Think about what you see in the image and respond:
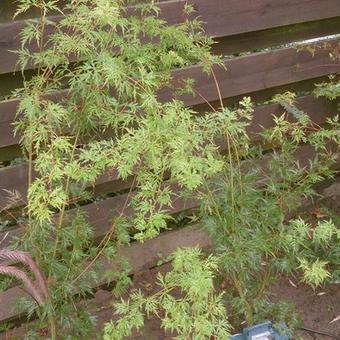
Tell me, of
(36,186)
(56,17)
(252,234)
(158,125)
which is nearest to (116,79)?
(158,125)

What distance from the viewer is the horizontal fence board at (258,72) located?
2.93 metres

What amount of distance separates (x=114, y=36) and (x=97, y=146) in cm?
42

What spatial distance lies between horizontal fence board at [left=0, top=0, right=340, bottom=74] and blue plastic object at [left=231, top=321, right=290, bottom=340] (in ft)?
4.90

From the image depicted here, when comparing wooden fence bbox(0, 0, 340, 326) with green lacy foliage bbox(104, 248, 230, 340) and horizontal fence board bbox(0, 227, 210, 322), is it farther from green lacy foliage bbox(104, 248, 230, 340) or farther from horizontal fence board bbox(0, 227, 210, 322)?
green lacy foliage bbox(104, 248, 230, 340)

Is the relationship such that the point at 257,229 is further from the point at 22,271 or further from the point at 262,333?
the point at 22,271

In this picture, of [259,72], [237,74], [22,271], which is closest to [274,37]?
[259,72]

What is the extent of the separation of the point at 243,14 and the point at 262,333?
1.65 metres

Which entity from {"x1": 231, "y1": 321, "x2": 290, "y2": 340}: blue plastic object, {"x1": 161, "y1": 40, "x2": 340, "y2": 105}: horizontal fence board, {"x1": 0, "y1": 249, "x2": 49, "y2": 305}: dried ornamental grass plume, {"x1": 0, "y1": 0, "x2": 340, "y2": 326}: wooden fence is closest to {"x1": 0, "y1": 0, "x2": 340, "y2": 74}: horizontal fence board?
{"x1": 0, "y1": 0, "x2": 340, "y2": 326}: wooden fence

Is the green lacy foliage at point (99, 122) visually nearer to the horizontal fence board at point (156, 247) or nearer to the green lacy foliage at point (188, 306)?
the green lacy foliage at point (188, 306)

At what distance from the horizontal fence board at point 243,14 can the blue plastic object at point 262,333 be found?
1.49 meters

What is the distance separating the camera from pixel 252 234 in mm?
2309

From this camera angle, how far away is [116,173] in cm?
290

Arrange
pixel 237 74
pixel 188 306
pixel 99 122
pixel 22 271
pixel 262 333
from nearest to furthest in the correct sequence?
pixel 22 271, pixel 188 306, pixel 99 122, pixel 262 333, pixel 237 74

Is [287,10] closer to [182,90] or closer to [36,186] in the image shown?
[182,90]
